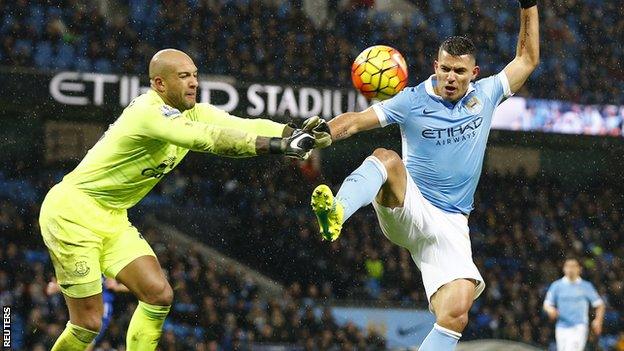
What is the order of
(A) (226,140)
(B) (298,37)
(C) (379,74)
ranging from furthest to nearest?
(B) (298,37), (C) (379,74), (A) (226,140)

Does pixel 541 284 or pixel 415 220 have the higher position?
pixel 415 220

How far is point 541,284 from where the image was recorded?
19781mm

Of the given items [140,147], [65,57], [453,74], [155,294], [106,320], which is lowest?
[106,320]

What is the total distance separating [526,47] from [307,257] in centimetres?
1208

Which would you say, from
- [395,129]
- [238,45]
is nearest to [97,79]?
[238,45]

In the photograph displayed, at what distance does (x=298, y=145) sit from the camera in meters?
5.73

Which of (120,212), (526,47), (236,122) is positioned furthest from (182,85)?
(526,47)

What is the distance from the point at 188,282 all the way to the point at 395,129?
6151 millimetres

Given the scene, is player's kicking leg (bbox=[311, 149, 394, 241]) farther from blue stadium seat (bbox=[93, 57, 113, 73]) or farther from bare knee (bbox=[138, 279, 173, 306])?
blue stadium seat (bbox=[93, 57, 113, 73])

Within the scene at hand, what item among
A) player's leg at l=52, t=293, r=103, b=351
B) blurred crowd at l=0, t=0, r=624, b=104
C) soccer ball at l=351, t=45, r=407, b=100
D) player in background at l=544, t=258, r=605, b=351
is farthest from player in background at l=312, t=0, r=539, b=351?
blurred crowd at l=0, t=0, r=624, b=104

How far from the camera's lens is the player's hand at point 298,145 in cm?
572

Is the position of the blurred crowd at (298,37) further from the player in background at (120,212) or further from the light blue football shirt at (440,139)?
the light blue football shirt at (440,139)

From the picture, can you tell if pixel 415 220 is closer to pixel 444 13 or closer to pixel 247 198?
pixel 247 198

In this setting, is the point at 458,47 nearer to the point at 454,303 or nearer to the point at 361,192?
the point at 361,192
